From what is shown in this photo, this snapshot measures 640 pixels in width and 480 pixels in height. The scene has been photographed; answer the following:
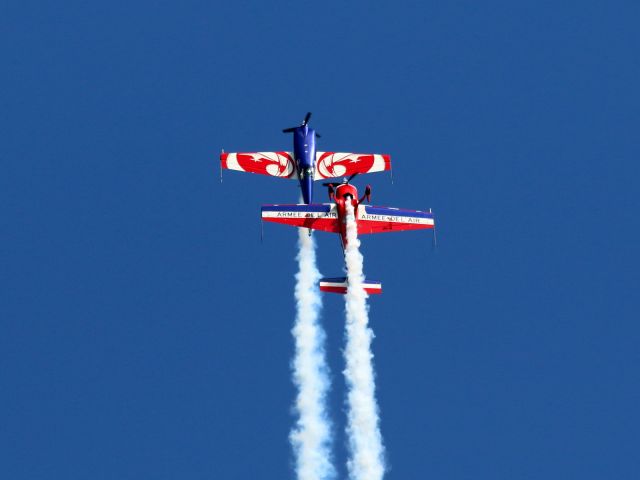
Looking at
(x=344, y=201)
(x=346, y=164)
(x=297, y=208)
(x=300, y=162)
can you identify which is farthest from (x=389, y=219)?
(x=346, y=164)

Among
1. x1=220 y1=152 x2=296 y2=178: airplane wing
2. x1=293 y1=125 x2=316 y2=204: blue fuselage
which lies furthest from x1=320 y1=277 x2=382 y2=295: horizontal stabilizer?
x1=220 y1=152 x2=296 y2=178: airplane wing

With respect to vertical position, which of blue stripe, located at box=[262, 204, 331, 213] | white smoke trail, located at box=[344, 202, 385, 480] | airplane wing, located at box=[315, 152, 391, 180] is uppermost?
airplane wing, located at box=[315, 152, 391, 180]

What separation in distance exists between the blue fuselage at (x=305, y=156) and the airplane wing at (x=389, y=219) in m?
4.29

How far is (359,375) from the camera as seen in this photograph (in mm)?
72250

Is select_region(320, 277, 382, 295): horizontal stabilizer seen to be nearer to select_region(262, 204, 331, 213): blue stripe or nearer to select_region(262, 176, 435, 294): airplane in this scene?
select_region(262, 176, 435, 294): airplane

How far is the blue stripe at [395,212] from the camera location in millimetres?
75938

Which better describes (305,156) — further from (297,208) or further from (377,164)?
(297,208)

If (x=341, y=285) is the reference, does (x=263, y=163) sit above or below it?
above

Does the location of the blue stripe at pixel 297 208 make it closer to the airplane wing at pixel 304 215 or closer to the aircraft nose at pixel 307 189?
the airplane wing at pixel 304 215

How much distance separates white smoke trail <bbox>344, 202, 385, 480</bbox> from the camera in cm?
7062

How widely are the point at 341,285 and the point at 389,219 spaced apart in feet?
14.8

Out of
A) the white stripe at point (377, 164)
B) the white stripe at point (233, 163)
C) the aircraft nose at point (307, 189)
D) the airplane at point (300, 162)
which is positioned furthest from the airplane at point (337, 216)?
the white stripe at point (377, 164)

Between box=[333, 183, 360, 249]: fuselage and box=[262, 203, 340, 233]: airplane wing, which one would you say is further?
box=[262, 203, 340, 233]: airplane wing

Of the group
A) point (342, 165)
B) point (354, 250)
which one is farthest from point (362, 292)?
point (342, 165)
